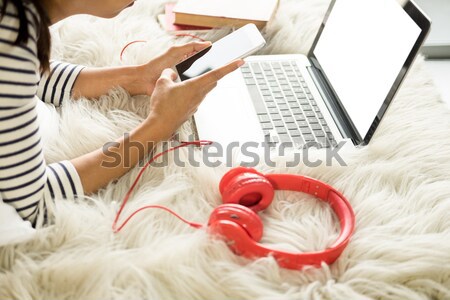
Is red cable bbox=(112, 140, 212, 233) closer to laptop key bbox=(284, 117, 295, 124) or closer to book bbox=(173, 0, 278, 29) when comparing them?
laptop key bbox=(284, 117, 295, 124)

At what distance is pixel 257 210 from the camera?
589 millimetres

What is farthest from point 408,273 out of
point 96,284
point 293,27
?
point 293,27

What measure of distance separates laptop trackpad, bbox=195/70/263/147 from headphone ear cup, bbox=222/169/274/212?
11cm

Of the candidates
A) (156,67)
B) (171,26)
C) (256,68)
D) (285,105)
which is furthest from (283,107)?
(171,26)

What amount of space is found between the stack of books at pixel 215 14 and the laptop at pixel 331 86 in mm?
128

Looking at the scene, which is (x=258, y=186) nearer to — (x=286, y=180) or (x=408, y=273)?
(x=286, y=180)

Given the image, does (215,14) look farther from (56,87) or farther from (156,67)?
(56,87)

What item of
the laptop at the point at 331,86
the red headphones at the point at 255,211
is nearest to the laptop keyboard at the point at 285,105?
the laptop at the point at 331,86

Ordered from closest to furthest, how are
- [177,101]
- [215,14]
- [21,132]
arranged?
[21,132]
[177,101]
[215,14]

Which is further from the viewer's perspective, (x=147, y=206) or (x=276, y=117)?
(x=276, y=117)

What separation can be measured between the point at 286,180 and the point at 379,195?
127 mm

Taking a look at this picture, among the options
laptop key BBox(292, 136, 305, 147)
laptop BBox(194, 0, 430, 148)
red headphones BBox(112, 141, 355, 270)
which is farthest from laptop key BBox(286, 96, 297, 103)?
red headphones BBox(112, 141, 355, 270)

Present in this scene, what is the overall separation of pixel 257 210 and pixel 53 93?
41 centimetres

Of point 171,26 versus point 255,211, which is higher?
point 171,26
